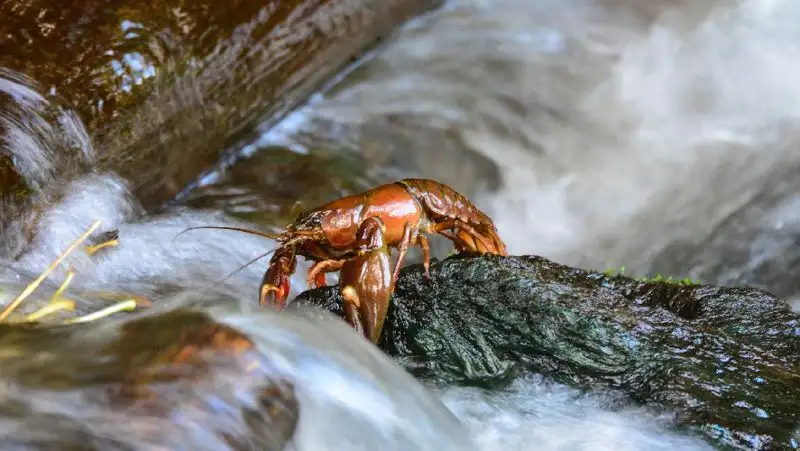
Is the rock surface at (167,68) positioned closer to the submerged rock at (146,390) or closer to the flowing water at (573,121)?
the flowing water at (573,121)

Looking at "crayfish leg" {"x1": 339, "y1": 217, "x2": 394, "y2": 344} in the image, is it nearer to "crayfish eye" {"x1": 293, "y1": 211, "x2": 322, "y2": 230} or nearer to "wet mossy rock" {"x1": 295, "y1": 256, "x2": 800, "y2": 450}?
"wet mossy rock" {"x1": 295, "y1": 256, "x2": 800, "y2": 450}

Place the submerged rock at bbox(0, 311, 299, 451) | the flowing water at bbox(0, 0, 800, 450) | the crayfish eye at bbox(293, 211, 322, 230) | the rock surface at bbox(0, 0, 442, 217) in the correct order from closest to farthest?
the submerged rock at bbox(0, 311, 299, 451), the crayfish eye at bbox(293, 211, 322, 230), the rock surface at bbox(0, 0, 442, 217), the flowing water at bbox(0, 0, 800, 450)

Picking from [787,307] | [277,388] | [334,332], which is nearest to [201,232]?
[334,332]

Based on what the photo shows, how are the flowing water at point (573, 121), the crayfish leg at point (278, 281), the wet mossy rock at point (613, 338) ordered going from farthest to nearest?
1. the flowing water at point (573, 121)
2. the crayfish leg at point (278, 281)
3. the wet mossy rock at point (613, 338)

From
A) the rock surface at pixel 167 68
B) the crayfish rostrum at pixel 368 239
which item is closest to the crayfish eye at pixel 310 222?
the crayfish rostrum at pixel 368 239

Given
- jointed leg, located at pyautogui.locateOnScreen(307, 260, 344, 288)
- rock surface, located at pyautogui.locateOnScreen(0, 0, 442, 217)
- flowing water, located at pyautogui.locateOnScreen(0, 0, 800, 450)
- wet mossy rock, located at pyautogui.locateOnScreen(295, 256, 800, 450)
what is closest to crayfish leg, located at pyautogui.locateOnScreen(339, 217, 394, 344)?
wet mossy rock, located at pyautogui.locateOnScreen(295, 256, 800, 450)

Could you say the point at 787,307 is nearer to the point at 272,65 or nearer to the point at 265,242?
the point at 265,242

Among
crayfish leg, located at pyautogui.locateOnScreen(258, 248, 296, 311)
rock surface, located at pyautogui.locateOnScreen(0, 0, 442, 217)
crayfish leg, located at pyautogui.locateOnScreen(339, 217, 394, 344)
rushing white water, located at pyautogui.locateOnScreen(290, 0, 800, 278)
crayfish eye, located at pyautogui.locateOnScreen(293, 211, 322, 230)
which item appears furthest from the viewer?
rushing white water, located at pyautogui.locateOnScreen(290, 0, 800, 278)
